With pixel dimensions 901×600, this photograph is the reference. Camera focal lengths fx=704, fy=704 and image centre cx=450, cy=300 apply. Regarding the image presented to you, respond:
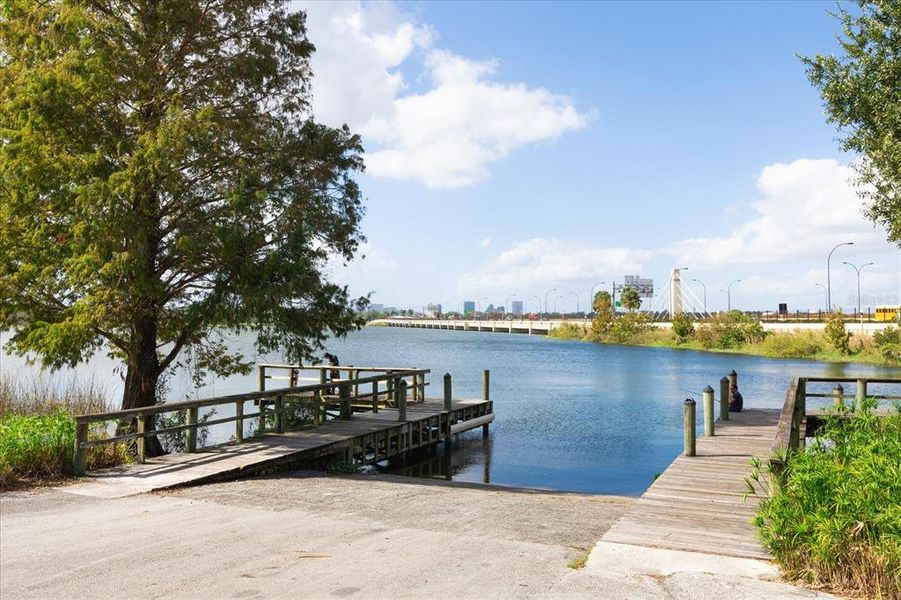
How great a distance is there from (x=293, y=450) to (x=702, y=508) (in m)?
8.52

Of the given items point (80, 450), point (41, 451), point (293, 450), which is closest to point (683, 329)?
point (293, 450)

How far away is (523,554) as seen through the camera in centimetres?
797

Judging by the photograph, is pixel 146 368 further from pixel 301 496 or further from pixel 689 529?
pixel 689 529

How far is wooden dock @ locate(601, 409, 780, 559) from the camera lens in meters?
8.36

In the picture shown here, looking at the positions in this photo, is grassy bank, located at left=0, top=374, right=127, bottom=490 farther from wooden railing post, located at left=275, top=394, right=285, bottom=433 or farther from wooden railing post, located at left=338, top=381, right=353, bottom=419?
wooden railing post, located at left=338, top=381, right=353, bottom=419

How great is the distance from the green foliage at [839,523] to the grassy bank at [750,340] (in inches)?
1862

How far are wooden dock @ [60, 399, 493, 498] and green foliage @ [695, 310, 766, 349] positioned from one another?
212 feet


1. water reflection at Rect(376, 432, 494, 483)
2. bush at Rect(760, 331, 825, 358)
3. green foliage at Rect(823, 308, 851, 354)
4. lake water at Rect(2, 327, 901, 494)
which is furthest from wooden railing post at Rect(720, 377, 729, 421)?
bush at Rect(760, 331, 825, 358)

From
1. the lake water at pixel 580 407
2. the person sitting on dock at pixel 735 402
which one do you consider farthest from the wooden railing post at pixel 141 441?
the person sitting on dock at pixel 735 402

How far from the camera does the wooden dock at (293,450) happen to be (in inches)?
479

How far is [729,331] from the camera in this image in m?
83.0

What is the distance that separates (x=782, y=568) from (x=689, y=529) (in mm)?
1849

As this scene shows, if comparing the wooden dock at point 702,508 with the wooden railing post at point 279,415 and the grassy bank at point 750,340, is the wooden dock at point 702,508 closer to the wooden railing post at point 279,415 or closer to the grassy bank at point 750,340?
the wooden railing post at point 279,415

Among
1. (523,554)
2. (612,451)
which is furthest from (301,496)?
(612,451)
